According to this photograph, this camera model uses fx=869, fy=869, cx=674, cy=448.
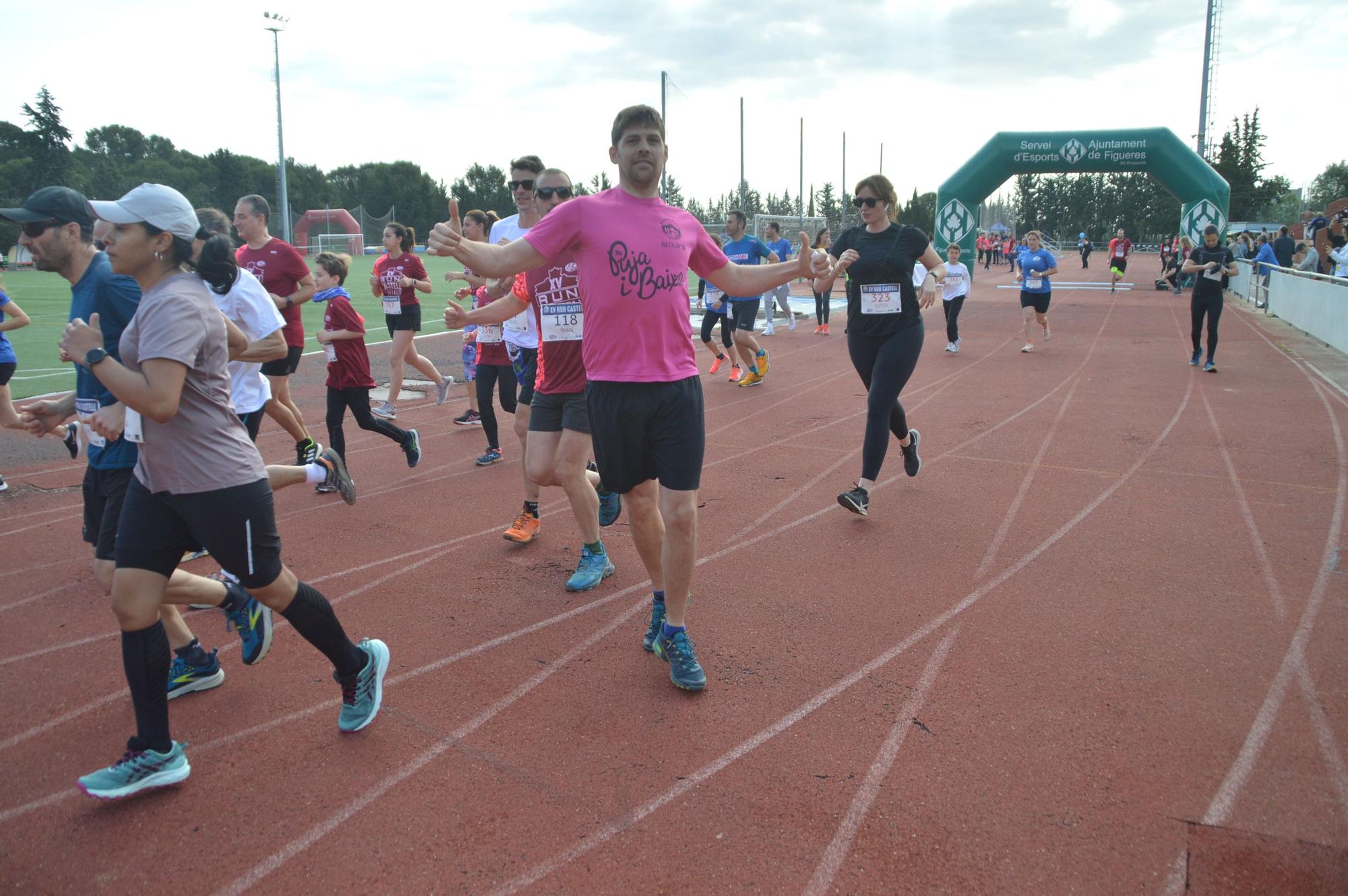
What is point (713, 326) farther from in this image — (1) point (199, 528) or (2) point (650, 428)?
(1) point (199, 528)

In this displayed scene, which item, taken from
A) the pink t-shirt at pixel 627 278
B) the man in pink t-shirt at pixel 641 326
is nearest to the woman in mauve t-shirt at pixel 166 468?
the man in pink t-shirt at pixel 641 326

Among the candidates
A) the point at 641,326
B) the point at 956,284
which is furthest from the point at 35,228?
the point at 956,284

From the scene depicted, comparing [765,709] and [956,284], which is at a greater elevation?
[956,284]

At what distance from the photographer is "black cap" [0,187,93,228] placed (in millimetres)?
3201

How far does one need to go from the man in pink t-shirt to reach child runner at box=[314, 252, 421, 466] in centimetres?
356

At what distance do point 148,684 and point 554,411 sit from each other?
92.3 inches

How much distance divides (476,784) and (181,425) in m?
1.52

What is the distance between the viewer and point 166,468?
2771 millimetres

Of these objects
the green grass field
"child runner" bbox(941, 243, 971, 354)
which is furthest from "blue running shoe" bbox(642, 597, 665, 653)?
"child runner" bbox(941, 243, 971, 354)

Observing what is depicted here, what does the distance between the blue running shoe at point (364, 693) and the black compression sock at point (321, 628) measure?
0.16ft

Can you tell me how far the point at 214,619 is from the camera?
4.36 meters

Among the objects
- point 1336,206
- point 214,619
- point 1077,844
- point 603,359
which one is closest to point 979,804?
point 1077,844

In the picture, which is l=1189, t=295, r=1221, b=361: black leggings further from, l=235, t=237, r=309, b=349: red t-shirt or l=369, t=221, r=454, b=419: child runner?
l=235, t=237, r=309, b=349: red t-shirt

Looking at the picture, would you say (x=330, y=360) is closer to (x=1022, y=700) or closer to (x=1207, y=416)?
(x=1022, y=700)
